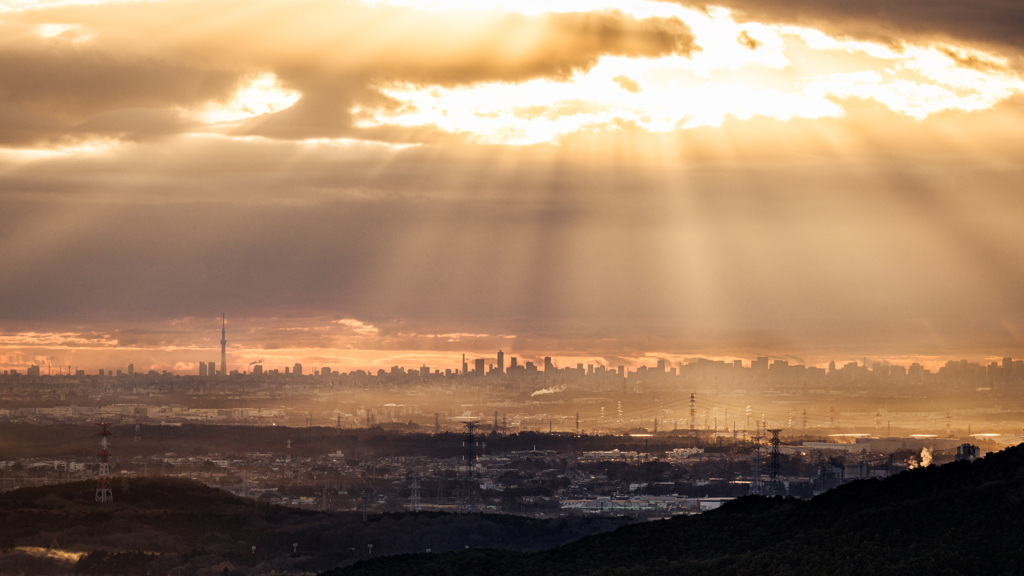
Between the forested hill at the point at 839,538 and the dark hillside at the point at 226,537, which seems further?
the dark hillside at the point at 226,537

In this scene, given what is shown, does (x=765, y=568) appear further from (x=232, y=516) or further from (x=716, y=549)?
(x=232, y=516)

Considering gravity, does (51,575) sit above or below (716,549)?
below

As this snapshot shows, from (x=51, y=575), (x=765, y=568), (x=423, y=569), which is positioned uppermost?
(x=765, y=568)

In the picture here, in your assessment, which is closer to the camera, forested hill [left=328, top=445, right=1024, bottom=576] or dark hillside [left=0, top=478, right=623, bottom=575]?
forested hill [left=328, top=445, right=1024, bottom=576]

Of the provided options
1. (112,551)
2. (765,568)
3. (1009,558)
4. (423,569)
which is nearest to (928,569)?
(1009,558)

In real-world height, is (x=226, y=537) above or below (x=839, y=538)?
below

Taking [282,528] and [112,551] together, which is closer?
[112,551]

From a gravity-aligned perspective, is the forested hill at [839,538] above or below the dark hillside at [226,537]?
above

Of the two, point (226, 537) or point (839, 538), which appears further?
point (226, 537)
